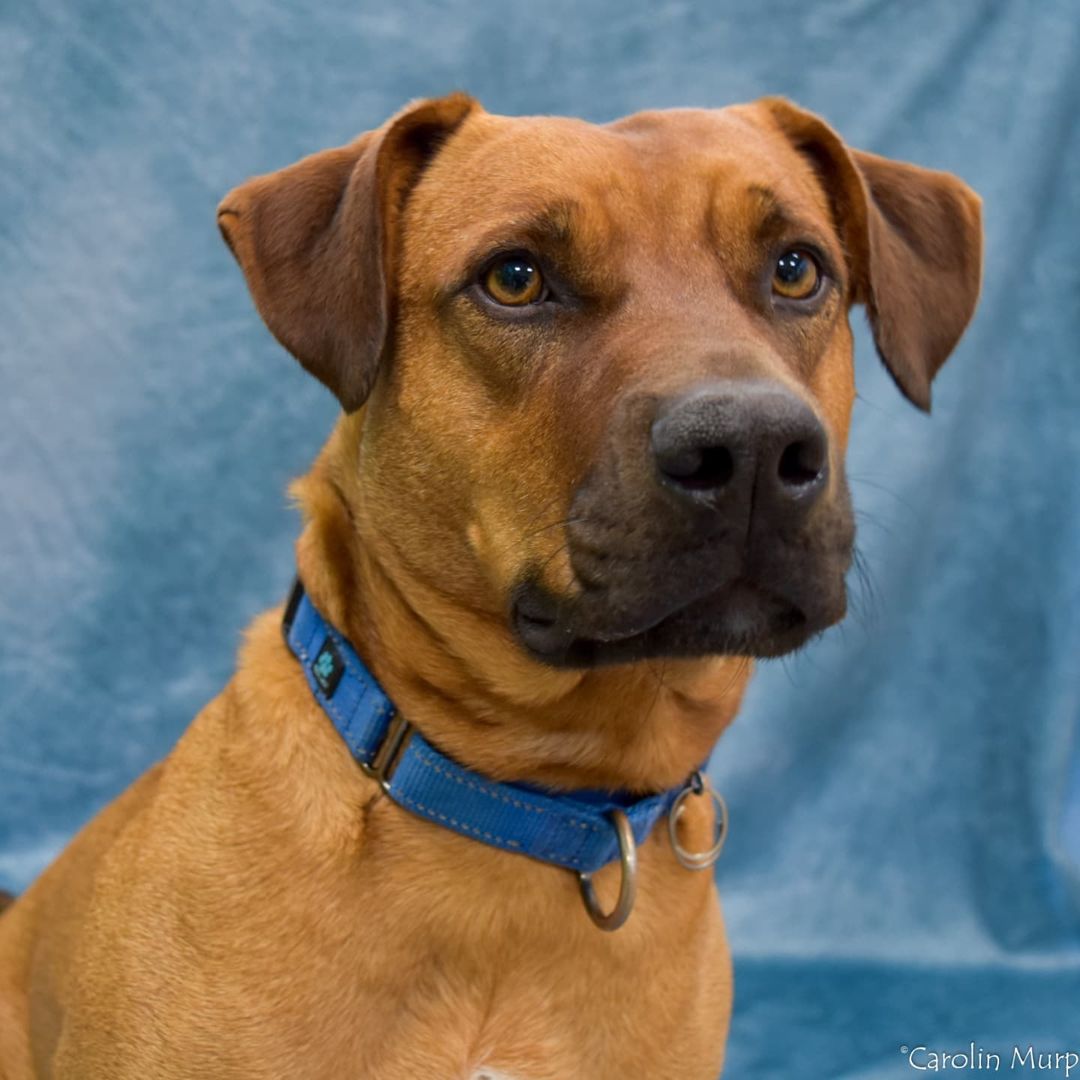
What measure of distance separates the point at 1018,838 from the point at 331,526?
9.15ft

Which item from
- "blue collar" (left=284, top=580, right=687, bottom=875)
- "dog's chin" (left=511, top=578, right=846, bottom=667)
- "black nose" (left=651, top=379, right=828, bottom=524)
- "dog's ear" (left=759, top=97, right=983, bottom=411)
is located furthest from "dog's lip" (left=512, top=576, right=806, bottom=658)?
"dog's ear" (left=759, top=97, right=983, bottom=411)

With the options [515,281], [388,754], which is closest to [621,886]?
[388,754]

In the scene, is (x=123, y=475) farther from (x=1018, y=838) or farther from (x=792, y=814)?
(x=1018, y=838)

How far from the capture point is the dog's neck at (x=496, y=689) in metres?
2.55

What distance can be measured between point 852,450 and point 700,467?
2.60 metres

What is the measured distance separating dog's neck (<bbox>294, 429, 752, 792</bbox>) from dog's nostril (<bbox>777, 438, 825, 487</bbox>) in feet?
1.60

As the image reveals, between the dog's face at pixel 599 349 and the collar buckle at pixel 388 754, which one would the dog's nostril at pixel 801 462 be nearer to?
the dog's face at pixel 599 349

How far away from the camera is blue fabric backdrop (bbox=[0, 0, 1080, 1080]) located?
14.5 feet

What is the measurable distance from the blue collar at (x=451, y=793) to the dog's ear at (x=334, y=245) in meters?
0.46

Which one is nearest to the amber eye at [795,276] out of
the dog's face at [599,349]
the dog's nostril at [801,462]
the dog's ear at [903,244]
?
the dog's face at [599,349]

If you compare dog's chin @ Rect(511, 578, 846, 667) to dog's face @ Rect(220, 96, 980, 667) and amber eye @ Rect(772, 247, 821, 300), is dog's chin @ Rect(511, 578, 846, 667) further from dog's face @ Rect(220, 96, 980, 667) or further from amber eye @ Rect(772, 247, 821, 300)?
amber eye @ Rect(772, 247, 821, 300)

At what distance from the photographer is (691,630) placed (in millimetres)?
2297

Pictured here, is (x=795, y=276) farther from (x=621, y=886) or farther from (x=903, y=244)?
(x=621, y=886)

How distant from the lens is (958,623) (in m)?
4.72
